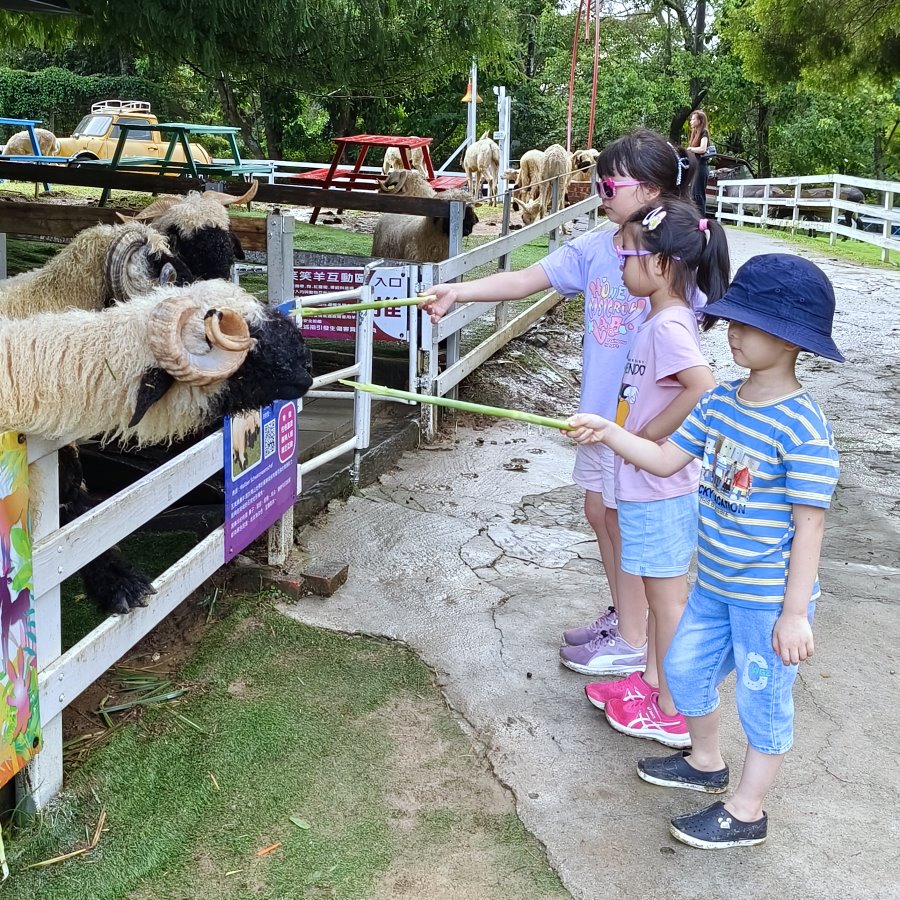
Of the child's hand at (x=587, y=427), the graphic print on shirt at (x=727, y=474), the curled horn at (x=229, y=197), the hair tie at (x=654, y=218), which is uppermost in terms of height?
the hair tie at (x=654, y=218)

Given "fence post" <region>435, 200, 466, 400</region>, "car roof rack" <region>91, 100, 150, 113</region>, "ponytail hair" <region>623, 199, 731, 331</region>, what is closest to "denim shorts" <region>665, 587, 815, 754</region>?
"ponytail hair" <region>623, 199, 731, 331</region>

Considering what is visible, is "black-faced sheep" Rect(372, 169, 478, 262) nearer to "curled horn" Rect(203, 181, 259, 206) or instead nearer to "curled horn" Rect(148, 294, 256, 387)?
"curled horn" Rect(203, 181, 259, 206)

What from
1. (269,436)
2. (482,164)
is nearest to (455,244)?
(269,436)

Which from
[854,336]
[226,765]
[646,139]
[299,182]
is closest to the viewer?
[226,765]

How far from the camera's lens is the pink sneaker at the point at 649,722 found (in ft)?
11.0

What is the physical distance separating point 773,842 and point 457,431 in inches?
169

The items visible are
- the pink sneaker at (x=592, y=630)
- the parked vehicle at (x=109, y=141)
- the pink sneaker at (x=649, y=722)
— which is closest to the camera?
the pink sneaker at (x=649, y=722)

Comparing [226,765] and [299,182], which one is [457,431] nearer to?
[226,765]

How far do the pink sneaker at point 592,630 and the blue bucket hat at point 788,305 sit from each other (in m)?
1.61

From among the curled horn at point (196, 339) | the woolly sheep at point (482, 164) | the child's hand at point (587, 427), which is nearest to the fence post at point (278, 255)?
the curled horn at point (196, 339)

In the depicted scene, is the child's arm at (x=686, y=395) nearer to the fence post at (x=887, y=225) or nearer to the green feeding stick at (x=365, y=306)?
the green feeding stick at (x=365, y=306)

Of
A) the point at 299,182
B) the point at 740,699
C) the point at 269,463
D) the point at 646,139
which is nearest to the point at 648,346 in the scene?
the point at 646,139

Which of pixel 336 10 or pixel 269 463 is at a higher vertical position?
pixel 336 10

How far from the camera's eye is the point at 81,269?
4648 mm
